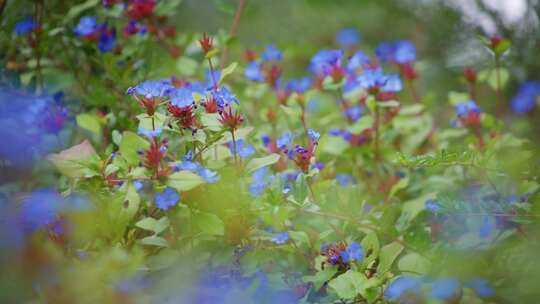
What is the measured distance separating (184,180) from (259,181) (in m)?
0.23

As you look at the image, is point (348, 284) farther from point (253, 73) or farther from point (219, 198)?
point (253, 73)

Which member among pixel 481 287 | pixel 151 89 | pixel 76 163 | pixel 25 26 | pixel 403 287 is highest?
pixel 25 26

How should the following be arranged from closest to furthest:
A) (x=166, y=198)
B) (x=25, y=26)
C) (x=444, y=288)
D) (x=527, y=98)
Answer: (x=444, y=288) → (x=166, y=198) → (x=25, y=26) → (x=527, y=98)

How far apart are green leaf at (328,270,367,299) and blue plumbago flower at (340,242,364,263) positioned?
0.17ft

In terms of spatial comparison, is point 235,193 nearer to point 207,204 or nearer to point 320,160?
point 207,204

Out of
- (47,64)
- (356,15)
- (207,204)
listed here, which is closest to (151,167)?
(207,204)

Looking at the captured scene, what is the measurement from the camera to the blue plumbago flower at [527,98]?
2160 mm

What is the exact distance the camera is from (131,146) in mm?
1154

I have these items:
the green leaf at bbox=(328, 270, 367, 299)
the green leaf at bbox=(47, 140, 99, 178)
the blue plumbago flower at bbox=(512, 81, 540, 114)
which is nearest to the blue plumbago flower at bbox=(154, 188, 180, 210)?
the green leaf at bbox=(47, 140, 99, 178)

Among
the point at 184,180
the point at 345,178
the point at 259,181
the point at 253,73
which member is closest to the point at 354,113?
the point at 345,178

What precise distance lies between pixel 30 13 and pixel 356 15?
6.03 feet

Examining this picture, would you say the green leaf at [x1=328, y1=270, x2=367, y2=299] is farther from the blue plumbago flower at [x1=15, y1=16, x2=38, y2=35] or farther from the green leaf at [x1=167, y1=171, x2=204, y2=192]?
the blue plumbago flower at [x1=15, y1=16, x2=38, y2=35]

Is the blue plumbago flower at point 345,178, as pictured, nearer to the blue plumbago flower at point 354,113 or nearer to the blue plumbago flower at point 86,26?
the blue plumbago flower at point 354,113

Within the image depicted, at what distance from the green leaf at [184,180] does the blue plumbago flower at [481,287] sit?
1.81ft
